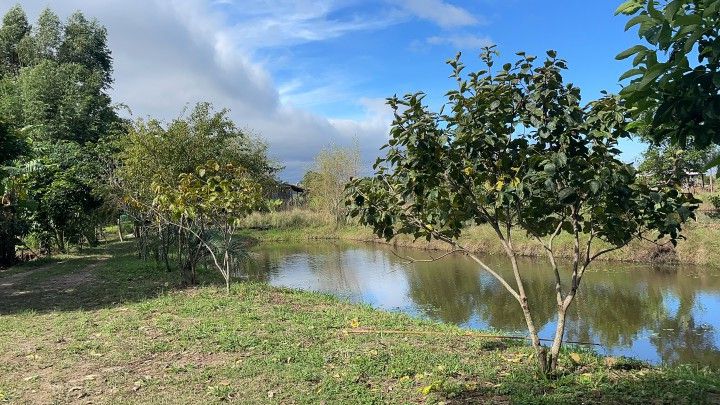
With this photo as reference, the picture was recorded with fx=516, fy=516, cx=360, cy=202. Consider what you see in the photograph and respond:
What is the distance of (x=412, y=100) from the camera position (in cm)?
438

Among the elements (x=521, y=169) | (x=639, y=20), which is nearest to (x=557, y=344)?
(x=521, y=169)

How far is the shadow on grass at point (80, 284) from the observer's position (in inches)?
360

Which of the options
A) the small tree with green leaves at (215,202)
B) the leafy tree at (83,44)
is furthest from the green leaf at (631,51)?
the leafy tree at (83,44)

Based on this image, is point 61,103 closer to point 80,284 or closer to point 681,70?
point 80,284

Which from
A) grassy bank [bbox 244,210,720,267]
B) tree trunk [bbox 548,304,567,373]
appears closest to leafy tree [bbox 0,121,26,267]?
grassy bank [bbox 244,210,720,267]

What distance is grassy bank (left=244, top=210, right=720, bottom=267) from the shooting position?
17.1m

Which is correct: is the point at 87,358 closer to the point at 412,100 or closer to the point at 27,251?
the point at 412,100

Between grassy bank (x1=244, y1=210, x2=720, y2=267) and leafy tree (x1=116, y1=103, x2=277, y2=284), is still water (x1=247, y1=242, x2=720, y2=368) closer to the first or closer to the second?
grassy bank (x1=244, y1=210, x2=720, y2=267)

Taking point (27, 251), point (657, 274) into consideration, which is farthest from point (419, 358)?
point (27, 251)

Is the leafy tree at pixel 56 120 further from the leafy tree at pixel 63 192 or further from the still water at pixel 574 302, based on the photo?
the still water at pixel 574 302

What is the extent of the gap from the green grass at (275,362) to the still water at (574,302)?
1.31 meters

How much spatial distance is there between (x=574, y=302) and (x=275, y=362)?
9.12 m

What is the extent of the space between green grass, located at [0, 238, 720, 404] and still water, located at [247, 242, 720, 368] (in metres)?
1.31

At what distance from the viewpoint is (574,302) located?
1219 cm
